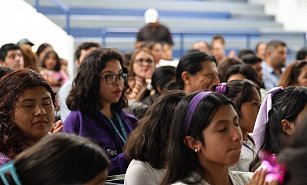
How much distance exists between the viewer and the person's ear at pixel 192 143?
7.80 ft

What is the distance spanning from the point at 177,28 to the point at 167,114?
9.56 m

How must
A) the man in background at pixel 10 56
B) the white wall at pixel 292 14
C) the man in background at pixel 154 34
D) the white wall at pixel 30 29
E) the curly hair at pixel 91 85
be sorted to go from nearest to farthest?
the curly hair at pixel 91 85 → the man in background at pixel 10 56 → the white wall at pixel 30 29 → the man in background at pixel 154 34 → the white wall at pixel 292 14

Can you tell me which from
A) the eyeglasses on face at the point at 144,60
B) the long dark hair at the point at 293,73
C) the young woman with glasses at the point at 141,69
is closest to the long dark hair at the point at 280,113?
the long dark hair at the point at 293,73

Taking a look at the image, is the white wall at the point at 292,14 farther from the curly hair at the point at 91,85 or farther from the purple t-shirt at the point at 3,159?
the purple t-shirt at the point at 3,159

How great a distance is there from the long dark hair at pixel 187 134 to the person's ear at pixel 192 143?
1 centimetres

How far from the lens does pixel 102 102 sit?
3814 millimetres

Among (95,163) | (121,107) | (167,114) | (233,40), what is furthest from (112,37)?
(95,163)

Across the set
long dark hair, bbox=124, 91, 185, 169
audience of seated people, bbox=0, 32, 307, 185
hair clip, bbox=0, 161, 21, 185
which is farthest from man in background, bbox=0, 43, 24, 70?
hair clip, bbox=0, 161, 21, 185

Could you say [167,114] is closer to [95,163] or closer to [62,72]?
[95,163]

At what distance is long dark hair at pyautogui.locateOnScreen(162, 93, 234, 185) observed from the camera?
2346 mm

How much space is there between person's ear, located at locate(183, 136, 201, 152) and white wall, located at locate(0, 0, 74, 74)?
633cm

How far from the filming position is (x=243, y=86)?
372 cm

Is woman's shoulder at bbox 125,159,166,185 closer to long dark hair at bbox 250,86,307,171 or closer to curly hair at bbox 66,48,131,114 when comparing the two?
long dark hair at bbox 250,86,307,171

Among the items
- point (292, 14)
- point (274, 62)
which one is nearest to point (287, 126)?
point (274, 62)
